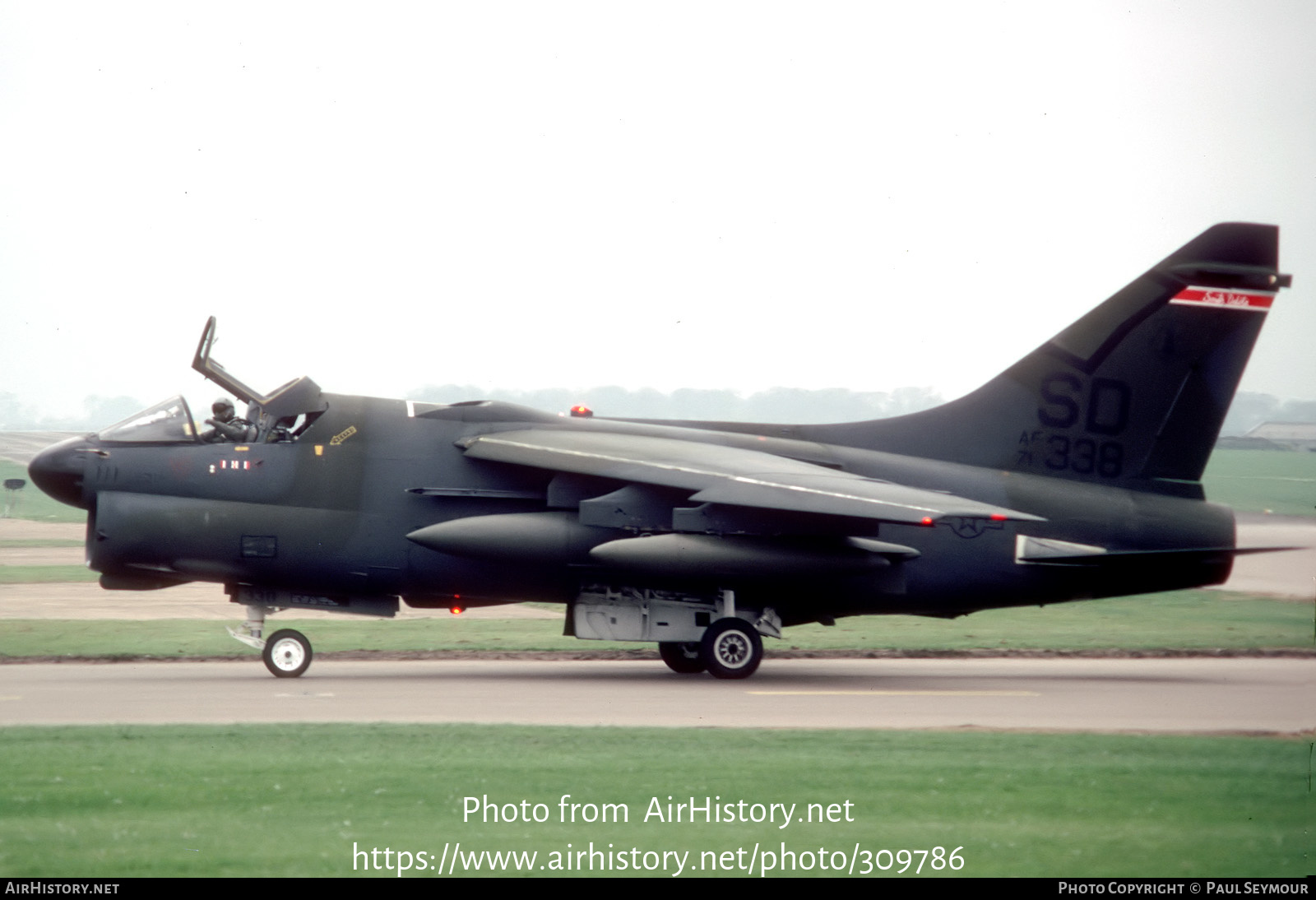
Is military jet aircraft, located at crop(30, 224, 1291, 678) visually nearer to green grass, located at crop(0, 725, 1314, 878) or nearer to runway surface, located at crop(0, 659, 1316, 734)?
runway surface, located at crop(0, 659, 1316, 734)

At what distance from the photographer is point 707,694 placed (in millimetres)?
16359

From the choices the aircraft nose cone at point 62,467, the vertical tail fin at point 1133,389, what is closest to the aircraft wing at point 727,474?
the vertical tail fin at point 1133,389

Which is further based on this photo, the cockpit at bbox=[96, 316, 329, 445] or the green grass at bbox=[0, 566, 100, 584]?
the green grass at bbox=[0, 566, 100, 584]

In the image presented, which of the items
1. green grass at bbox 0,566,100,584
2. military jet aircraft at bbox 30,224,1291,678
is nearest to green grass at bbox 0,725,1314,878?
military jet aircraft at bbox 30,224,1291,678

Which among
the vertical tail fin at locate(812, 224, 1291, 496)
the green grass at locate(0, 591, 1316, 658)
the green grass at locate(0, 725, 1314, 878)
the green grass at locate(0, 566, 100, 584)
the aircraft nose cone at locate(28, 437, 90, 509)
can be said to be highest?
the vertical tail fin at locate(812, 224, 1291, 496)

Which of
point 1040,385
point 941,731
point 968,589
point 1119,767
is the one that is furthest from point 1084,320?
point 1119,767

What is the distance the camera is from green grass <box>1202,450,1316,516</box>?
20.9 meters

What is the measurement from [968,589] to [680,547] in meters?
4.01

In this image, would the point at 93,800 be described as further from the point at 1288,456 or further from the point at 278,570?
the point at 1288,456

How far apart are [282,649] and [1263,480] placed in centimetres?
2025

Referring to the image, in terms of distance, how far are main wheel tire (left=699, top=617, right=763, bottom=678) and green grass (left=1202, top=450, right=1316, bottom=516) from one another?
6.75m

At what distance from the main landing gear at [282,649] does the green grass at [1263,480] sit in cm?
1209

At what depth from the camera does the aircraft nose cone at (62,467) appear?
17.3m

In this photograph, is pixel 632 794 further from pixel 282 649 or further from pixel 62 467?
pixel 62 467
